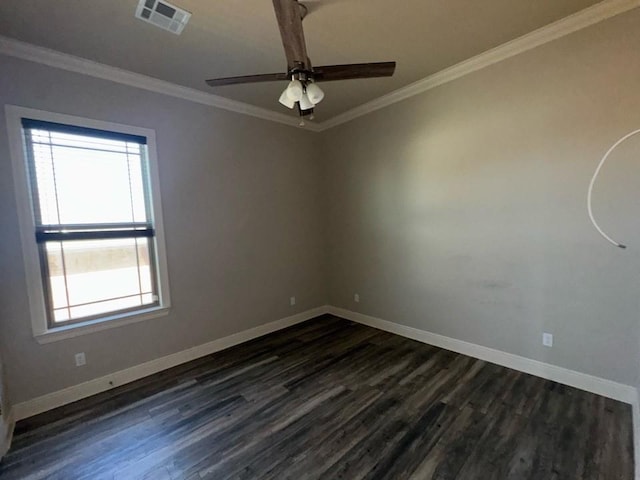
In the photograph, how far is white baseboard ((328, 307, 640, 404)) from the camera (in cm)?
225

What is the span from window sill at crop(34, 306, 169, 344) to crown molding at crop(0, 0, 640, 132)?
86.2 inches

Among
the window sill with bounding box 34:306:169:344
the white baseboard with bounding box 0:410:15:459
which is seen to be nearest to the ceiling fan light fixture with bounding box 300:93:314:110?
the window sill with bounding box 34:306:169:344

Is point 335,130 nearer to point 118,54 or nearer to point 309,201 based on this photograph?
point 309,201

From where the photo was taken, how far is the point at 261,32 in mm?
2234

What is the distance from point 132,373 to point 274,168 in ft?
9.17

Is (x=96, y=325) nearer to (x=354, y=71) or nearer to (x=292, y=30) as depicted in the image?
(x=292, y=30)

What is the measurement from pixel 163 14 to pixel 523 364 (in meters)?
4.08

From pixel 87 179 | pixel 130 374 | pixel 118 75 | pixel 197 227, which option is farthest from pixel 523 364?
pixel 118 75

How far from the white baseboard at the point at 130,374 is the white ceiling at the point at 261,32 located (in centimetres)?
282

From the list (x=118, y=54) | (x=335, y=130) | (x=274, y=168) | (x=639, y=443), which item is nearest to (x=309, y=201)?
(x=274, y=168)

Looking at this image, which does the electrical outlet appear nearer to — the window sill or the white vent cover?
the window sill

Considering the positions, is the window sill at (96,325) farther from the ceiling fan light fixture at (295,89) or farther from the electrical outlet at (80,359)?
the ceiling fan light fixture at (295,89)

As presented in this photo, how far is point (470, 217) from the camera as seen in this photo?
2.97m

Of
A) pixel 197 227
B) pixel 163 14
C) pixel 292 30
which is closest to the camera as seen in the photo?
pixel 292 30
